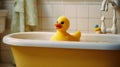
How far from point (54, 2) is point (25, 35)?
0.45m

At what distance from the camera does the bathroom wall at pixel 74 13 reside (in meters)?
1.88

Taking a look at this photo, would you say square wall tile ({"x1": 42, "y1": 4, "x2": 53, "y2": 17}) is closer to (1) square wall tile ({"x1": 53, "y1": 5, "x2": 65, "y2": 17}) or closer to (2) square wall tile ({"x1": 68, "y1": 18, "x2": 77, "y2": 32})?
(1) square wall tile ({"x1": 53, "y1": 5, "x2": 65, "y2": 17})

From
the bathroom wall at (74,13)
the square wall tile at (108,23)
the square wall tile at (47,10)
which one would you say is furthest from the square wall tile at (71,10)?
the square wall tile at (108,23)

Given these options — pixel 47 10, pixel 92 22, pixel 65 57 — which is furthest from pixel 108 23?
pixel 65 57

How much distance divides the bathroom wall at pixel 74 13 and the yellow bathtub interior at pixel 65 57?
2.24 feet

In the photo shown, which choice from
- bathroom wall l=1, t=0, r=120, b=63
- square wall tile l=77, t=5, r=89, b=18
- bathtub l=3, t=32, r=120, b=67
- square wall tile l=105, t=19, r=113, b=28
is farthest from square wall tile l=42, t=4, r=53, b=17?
bathtub l=3, t=32, r=120, b=67

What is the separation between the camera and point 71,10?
6.28 feet

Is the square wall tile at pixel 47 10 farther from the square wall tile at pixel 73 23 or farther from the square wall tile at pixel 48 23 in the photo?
the square wall tile at pixel 73 23

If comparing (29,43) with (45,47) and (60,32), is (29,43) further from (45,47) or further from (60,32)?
(60,32)

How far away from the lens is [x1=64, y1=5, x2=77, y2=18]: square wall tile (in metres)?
1.91

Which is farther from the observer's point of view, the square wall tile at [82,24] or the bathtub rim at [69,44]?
the square wall tile at [82,24]

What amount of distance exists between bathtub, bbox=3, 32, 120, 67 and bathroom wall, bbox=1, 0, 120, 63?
2.19 feet

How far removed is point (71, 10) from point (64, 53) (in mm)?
757

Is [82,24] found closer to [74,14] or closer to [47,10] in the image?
[74,14]
